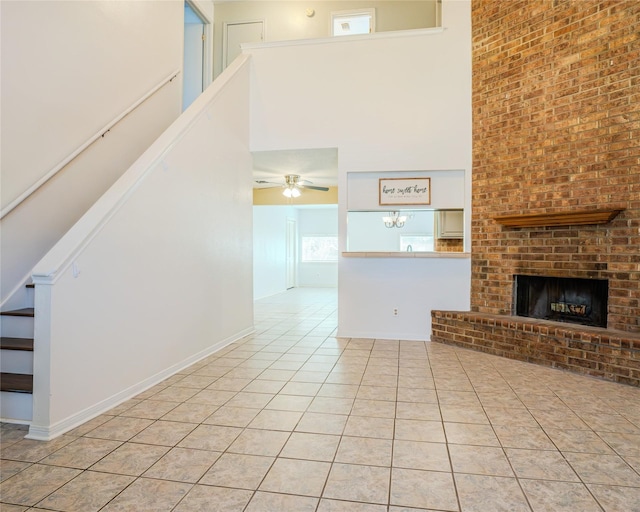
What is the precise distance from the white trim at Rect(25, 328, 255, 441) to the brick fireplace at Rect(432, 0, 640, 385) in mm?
2820

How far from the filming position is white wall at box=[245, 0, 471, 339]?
4.55 meters

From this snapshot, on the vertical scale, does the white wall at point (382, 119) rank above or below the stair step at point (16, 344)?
above

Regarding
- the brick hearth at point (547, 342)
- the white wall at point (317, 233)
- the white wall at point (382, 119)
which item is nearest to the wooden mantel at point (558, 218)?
the white wall at point (382, 119)

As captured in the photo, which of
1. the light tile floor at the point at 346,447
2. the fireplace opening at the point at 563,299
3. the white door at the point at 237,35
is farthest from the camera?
the white door at the point at 237,35

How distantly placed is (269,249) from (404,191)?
18.7ft

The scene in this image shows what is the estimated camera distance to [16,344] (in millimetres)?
2520

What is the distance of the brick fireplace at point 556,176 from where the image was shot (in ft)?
11.2

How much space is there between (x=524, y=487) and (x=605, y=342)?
2.12 metres

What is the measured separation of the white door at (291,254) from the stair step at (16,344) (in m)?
8.74

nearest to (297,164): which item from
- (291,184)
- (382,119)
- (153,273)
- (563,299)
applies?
(291,184)

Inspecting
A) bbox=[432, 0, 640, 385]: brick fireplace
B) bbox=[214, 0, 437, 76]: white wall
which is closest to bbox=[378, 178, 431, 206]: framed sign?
bbox=[432, 0, 640, 385]: brick fireplace

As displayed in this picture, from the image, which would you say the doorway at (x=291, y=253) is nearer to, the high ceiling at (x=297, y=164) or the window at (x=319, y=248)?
the window at (x=319, y=248)

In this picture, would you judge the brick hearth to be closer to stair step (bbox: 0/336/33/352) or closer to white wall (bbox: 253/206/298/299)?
stair step (bbox: 0/336/33/352)

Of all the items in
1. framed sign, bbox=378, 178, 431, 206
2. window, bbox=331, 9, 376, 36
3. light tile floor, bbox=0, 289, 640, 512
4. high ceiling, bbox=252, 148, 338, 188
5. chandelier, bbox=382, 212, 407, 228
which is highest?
window, bbox=331, 9, 376, 36
